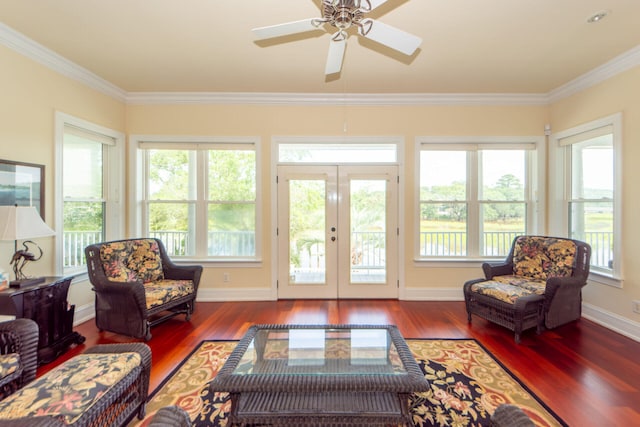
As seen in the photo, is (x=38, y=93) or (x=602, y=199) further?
(x=602, y=199)

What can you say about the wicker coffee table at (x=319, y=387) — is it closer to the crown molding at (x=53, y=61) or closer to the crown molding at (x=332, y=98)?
the crown molding at (x=332, y=98)

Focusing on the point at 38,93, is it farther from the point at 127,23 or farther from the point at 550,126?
the point at 550,126

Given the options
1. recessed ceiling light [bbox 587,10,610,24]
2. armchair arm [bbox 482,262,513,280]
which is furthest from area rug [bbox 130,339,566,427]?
recessed ceiling light [bbox 587,10,610,24]

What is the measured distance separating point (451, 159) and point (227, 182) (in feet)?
10.7

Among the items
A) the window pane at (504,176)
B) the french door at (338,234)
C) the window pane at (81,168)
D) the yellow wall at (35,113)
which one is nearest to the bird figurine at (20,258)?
the yellow wall at (35,113)

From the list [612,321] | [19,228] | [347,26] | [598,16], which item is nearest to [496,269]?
[612,321]

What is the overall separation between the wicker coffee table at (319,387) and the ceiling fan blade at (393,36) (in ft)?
6.75

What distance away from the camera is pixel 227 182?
4.18 metres

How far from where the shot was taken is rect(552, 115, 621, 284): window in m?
3.24

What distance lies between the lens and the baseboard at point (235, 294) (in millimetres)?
4098

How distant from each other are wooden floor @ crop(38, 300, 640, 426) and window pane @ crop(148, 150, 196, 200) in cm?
166

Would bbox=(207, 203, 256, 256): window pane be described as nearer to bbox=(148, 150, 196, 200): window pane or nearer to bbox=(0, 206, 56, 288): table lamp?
bbox=(148, 150, 196, 200): window pane

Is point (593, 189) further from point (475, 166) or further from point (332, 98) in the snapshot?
point (332, 98)

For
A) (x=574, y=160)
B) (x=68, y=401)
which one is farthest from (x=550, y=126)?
(x=68, y=401)
